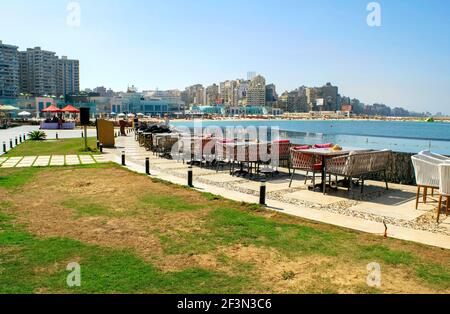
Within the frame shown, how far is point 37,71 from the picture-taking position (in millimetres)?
178375

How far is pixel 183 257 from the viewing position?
5000 mm

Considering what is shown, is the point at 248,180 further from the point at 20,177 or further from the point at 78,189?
the point at 20,177

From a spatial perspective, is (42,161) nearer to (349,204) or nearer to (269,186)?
(269,186)

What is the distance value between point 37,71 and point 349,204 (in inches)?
7827

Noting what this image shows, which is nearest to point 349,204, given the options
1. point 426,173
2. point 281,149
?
point 426,173

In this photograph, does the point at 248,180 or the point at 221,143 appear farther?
the point at 221,143

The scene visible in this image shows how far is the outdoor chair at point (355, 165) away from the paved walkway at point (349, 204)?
52cm

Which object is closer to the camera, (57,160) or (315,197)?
(315,197)

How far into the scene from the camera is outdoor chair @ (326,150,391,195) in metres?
9.14

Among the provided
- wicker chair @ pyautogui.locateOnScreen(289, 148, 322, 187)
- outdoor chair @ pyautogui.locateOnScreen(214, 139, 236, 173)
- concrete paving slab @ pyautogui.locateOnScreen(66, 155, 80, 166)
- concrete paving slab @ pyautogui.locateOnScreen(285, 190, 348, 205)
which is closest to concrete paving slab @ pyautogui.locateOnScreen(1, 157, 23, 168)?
concrete paving slab @ pyautogui.locateOnScreen(66, 155, 80, 166)

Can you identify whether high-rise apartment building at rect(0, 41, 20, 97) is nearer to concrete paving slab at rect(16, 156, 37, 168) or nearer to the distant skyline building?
the distant skyline building

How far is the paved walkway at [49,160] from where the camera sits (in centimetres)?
1432

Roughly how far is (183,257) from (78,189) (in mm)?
5567
